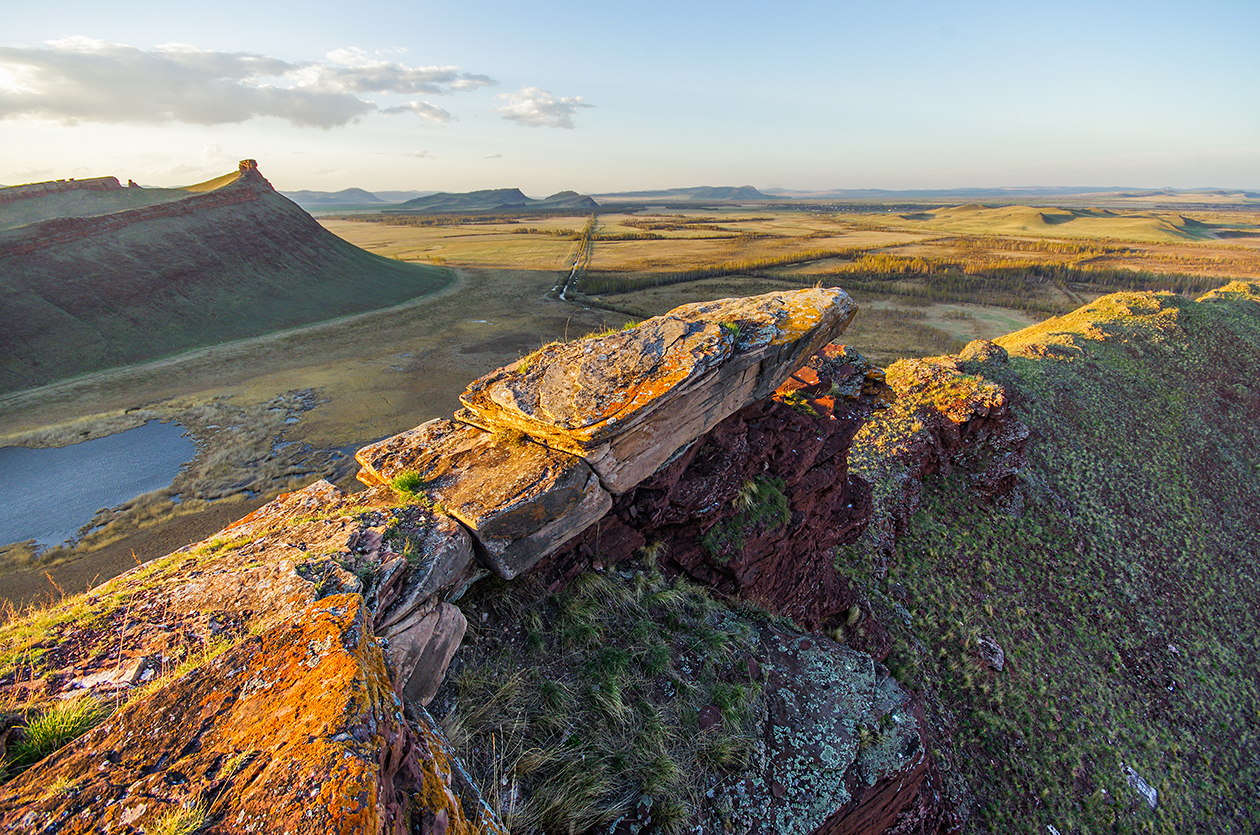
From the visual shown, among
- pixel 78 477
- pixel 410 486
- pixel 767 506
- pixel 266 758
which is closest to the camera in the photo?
pixel 266 758

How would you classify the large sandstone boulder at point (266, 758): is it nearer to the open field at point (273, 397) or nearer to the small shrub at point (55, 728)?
the small shrub at point (55, 728)

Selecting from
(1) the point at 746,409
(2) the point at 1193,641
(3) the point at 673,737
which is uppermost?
(1) the point at 746,409

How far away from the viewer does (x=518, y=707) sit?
574cm

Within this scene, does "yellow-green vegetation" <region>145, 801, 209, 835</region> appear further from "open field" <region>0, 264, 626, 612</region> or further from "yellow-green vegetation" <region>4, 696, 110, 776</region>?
"open field" <region>0, 264, 626, 612</region>

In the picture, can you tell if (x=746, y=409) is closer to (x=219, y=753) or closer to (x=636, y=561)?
(x=636, y=561)

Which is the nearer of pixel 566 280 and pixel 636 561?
pixel 636 561

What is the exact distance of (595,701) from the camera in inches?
241

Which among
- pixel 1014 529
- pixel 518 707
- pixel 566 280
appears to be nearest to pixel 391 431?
pixel 518 707

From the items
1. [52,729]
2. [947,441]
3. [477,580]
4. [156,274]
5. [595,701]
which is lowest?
[947,441]

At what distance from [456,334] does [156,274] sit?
827 inches

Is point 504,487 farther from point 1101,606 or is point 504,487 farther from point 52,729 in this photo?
point 1101,606

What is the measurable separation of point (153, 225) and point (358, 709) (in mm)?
52762

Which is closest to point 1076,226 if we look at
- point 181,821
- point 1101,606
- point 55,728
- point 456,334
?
point 456,334

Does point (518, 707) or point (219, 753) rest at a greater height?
point (219, 753)
